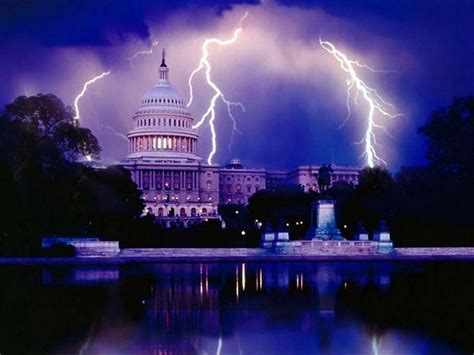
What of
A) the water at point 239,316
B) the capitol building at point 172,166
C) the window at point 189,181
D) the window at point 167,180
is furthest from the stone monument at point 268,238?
the window at point 189,181

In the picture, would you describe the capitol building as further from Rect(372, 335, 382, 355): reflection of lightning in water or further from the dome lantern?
Rect(372, 335, 382, 355): reflection of lightning in water

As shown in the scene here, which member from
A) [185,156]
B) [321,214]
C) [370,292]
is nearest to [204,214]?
[185,156]

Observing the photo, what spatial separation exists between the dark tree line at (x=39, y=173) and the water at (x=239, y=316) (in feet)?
59.4

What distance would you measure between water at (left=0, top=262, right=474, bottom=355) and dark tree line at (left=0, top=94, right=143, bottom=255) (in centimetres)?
1811

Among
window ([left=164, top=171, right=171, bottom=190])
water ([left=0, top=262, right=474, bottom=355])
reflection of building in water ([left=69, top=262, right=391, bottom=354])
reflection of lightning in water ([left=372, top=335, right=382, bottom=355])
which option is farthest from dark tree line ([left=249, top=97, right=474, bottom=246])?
window ([left=164, top=171, right=171, bottom=190])

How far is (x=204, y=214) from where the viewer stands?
115688 millimetres

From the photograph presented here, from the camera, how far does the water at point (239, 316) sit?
11.4 meters

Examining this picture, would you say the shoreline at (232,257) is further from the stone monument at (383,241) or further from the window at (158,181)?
the window at (158,181)

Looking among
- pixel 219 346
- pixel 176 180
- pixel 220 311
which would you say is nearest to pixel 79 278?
pixel 220 311

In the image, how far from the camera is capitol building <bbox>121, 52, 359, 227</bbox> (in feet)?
388

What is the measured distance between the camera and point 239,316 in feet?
48.1

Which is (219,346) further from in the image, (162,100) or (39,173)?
(162,100)

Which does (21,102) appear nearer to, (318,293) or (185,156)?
(318,293)

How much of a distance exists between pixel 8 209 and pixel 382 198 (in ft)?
87.6
